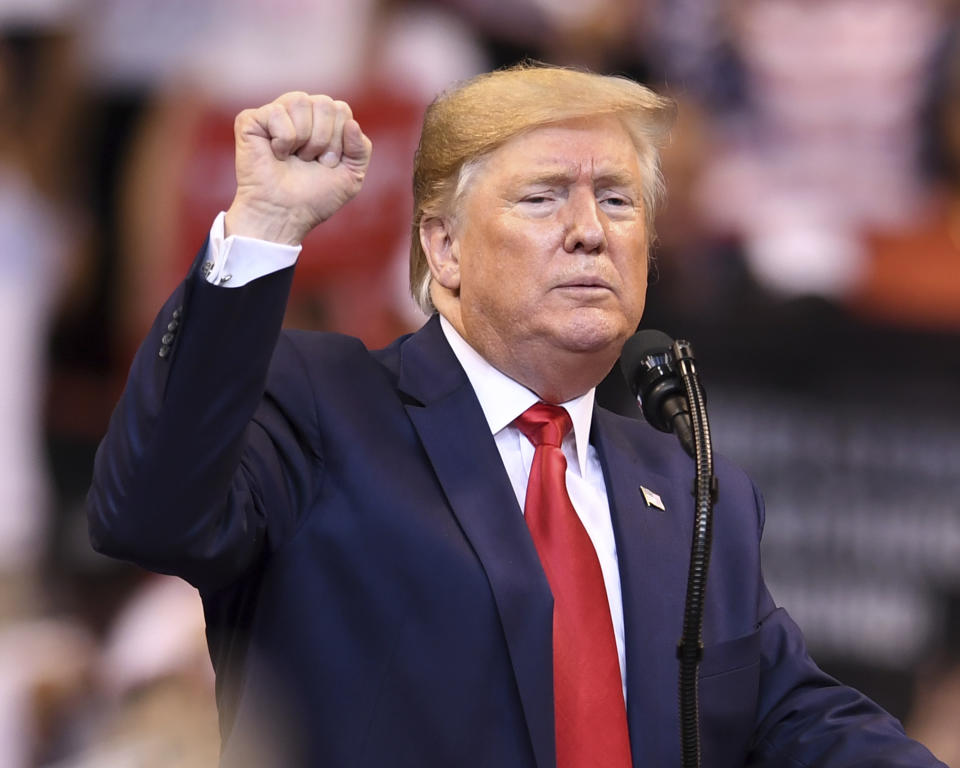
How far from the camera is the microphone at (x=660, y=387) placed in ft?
5.02

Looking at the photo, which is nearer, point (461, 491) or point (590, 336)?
point (461, 491)

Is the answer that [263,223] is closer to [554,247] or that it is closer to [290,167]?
[290,167]

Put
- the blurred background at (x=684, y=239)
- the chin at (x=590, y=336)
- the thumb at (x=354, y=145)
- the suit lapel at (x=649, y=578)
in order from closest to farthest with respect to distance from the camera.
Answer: the thumb at (x=354, y=145)
the suit lapel at (x=649, y=578)
the chin at (x=590, y=336)
the blurred background at (x=684, y=239)

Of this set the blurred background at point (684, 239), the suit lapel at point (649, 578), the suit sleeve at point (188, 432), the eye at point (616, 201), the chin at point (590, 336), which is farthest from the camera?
the blurred background at point (684, 239)

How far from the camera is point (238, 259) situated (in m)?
1.43

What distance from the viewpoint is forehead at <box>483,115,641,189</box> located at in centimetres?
183

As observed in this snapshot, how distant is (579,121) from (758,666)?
0.80 meters

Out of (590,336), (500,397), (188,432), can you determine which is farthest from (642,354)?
(188,432)

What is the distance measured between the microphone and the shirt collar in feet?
0.80

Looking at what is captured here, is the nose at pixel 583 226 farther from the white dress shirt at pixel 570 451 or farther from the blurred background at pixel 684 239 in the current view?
the blurred background at pixel 684 239

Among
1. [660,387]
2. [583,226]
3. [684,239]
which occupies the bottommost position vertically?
[684,239]

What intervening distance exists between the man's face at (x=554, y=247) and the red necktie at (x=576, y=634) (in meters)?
0.18

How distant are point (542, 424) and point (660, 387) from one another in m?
→ 0.29

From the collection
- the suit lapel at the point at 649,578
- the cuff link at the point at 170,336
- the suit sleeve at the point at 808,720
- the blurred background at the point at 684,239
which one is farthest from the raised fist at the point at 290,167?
the blurred background at the point at 684,239
